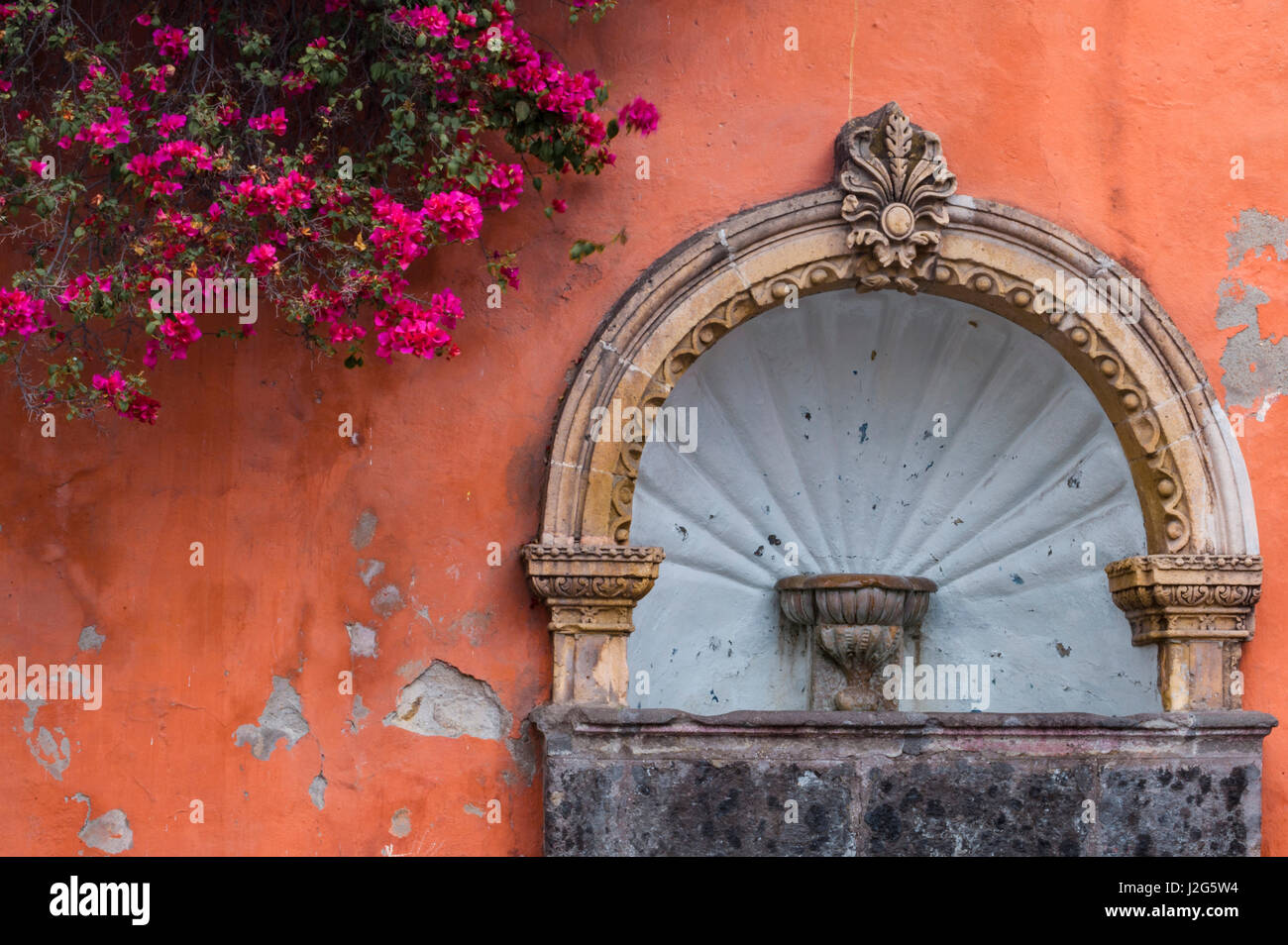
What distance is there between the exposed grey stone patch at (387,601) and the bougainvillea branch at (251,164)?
2.22 feet

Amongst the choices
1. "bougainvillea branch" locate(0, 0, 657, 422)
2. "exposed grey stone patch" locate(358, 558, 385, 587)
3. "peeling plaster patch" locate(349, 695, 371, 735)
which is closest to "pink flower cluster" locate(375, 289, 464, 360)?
"bougainvillea branch" locate(0, 0, 657, 422)

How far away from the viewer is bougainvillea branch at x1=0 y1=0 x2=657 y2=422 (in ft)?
14.2

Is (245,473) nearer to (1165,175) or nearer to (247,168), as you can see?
(247,168)

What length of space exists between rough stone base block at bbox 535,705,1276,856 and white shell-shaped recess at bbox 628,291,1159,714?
0.45 m

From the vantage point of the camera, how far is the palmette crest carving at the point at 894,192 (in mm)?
4918

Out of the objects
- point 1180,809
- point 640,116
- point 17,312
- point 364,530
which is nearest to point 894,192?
point 640,116

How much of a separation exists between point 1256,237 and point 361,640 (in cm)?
301

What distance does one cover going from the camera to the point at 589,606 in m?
4.71

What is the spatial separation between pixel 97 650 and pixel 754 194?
2366mm

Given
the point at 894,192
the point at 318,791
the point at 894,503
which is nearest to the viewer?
the point at 318,791

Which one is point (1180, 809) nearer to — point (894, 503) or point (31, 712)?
point (894, 503)

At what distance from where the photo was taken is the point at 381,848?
4672mm

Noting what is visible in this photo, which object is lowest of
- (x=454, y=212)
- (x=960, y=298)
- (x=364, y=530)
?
(x=364, y=530)
